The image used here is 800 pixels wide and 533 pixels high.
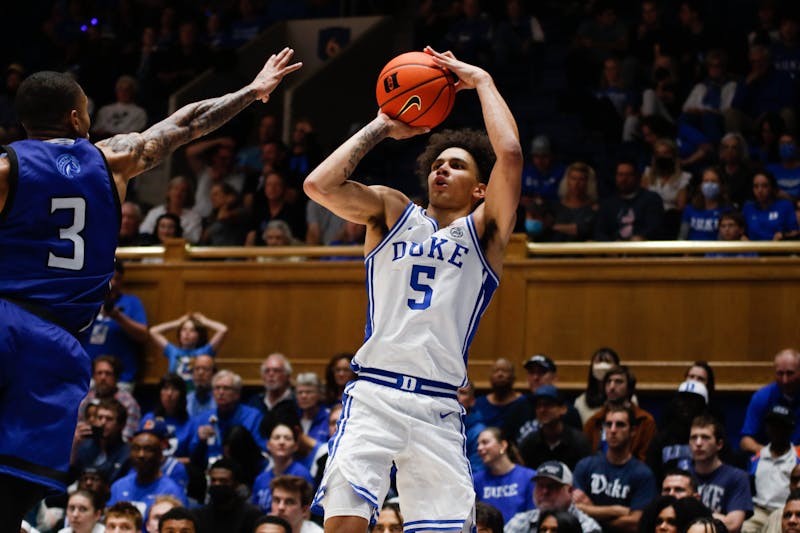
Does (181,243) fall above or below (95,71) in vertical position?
below

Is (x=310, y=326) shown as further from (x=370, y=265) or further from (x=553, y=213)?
(x=370, y=265)

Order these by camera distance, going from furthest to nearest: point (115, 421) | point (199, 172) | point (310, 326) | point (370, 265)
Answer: point (199, 172) < point (310, 326) < point (115, 421) < point (370, 265)

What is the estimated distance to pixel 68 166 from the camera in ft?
16.3

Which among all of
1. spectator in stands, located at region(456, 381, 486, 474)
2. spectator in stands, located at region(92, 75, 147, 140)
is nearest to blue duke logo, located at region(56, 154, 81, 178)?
spectator in stands, located at region(456, 381, 486, 474)

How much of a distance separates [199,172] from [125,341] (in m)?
3.38

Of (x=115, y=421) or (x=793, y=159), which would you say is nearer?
(x=115, y=421)

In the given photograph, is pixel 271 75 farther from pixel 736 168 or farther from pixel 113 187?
pixel 736 168

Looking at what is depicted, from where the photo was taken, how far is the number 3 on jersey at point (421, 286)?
229 inches

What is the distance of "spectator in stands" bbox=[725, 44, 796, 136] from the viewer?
13489 millimetres

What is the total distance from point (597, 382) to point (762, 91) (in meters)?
4.53

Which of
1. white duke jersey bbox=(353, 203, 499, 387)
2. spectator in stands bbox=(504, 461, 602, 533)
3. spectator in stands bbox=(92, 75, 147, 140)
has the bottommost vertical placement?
spectator in stands bbox=(504, 461, 602, 533)

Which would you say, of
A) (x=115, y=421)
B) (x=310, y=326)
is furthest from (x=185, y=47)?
(x=115, y=421)

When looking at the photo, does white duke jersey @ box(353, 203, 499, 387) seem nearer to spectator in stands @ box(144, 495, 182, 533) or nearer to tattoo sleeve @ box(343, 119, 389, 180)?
tattoo sleeve @ box(343, 119, 389, 180)

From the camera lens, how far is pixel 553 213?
12469mm
